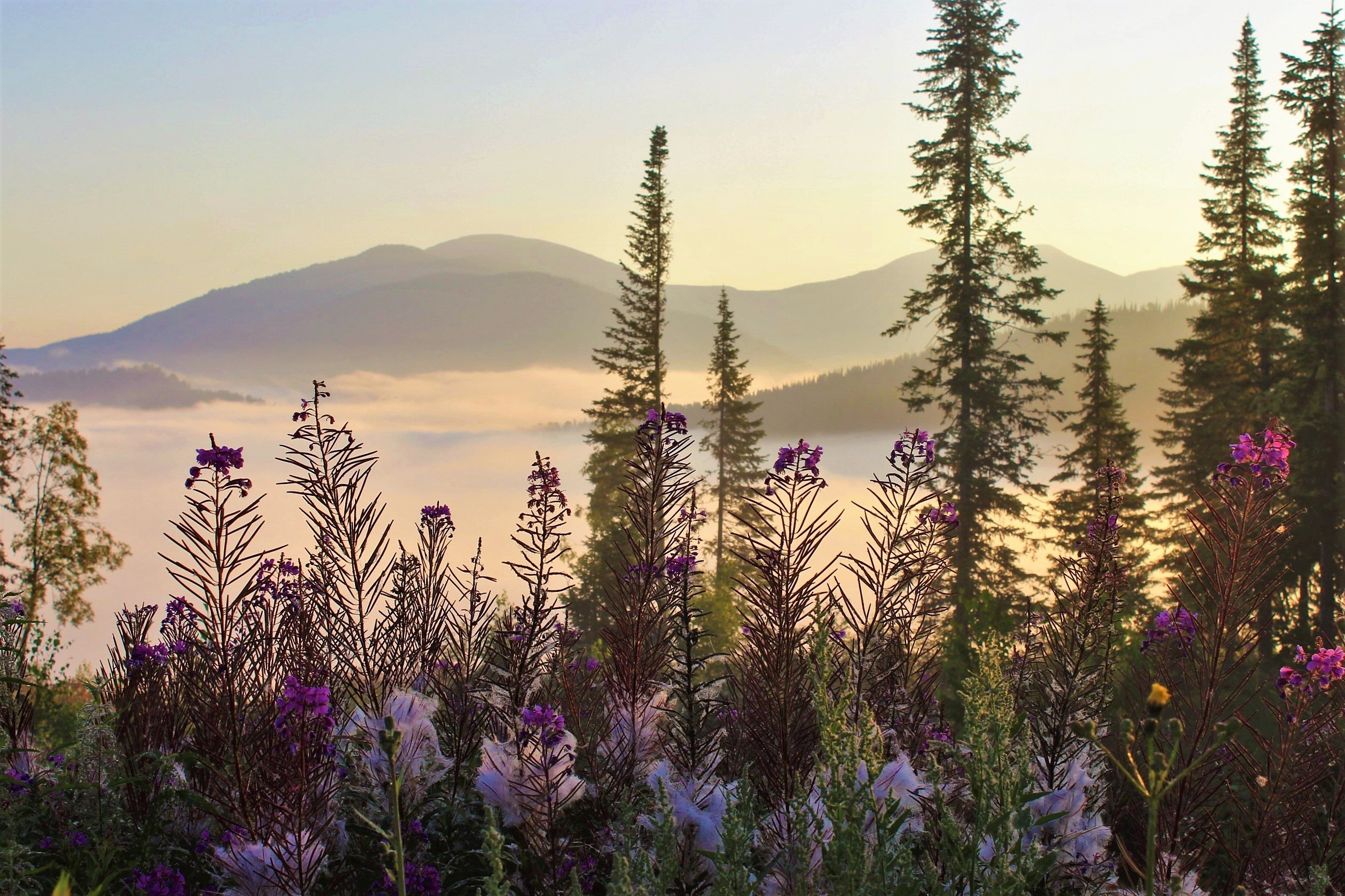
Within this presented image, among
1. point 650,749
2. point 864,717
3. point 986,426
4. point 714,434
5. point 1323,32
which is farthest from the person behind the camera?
point 714,434

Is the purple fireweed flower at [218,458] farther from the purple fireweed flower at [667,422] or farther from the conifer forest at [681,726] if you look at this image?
the purple fireweed flower at [667,422]

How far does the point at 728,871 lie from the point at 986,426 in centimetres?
2872

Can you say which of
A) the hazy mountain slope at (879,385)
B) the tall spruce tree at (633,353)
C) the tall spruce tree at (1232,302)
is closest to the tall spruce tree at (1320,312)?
the tall spruce tree at (1232,302)

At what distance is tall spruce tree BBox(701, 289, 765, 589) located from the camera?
43406 millimetres

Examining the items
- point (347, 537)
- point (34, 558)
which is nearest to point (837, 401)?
point (34, 558)

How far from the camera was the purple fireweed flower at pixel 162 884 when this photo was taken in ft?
11.4

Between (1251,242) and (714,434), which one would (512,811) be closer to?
(1251,242)

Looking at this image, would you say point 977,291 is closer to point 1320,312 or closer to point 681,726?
point 1320,312

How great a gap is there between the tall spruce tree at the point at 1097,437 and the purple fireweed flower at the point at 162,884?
33953 mm

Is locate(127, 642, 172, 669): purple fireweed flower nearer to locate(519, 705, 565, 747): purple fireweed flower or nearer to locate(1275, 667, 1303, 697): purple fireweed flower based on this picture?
locate(519, 705, 565, 747): purple fireweed flower

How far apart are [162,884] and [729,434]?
137ft

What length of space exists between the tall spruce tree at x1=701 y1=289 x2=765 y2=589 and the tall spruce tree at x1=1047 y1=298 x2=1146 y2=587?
14.1 metres

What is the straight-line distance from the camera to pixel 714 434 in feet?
146

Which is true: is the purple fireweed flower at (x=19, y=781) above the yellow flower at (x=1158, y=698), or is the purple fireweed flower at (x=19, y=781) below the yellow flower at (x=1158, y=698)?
below
